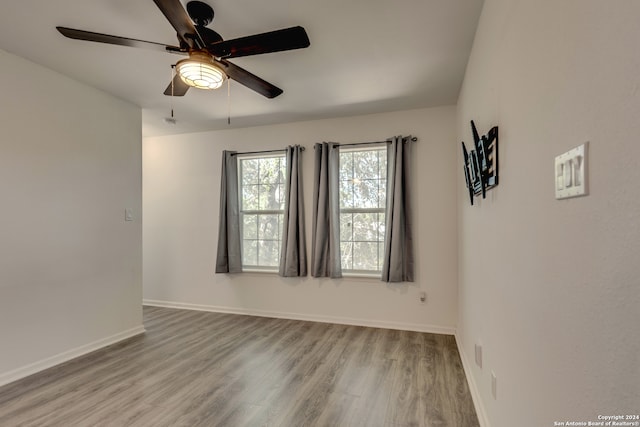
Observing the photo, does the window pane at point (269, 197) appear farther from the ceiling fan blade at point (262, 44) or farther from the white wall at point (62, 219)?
the ceiling fan blade at point (262, 44)

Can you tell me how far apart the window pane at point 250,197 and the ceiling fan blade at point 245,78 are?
6.90 ft

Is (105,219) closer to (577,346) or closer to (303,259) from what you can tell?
(303,259)

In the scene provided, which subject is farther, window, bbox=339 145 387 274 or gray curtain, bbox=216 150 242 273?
gray curtain, bbox=216 150 242 273

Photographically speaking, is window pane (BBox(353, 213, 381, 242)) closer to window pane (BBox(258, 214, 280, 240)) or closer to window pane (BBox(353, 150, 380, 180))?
window pane (BBox(353, 150, 380, 180))

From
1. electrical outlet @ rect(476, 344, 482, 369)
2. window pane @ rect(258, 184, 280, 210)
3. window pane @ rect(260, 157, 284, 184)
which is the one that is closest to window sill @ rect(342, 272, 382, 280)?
window pane @ rect(258, 184, 280, 210)

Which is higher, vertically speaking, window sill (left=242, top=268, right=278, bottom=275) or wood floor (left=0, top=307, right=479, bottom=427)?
window sill (left=242, top=268, right=278, bottom=275)

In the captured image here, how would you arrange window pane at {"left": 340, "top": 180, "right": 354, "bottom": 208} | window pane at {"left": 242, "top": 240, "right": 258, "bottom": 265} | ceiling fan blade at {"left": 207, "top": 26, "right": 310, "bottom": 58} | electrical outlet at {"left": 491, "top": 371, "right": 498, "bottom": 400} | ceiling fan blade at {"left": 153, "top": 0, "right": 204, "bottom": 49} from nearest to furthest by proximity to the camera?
ceiling fan blade at {"left": 153, "top": 0, "right": 204, "bottom": 49}, electrical outlet at {"left": 491, "top": 371, "right": 498, "bottom": 400}, ceiling fan blade at {"left": 207, "top": 26, "right": 310, "bottom": 58}, window pane at {"left": 340, "top": 180, "right": 354, "bottom": 208}, window pane at {"left": 242, "top": 240, "right": 258, "bottom": 265}

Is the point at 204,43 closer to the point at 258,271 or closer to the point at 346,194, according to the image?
the point at 346,194

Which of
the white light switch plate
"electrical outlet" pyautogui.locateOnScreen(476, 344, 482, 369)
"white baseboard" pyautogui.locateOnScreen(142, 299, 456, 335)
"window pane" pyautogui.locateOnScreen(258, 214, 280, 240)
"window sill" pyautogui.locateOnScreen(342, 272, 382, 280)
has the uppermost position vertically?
the white light switch plate

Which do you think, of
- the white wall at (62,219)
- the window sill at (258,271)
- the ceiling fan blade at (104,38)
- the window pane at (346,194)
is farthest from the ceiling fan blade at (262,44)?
the window sill at (258,271)

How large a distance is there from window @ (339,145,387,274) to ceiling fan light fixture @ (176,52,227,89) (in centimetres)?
226

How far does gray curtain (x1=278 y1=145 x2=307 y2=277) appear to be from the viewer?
159 inches

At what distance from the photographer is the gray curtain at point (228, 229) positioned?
170 inches

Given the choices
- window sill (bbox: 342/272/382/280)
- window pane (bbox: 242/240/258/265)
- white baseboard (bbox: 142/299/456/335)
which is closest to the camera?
white baseboard (bbox: 142/299/456/335)
